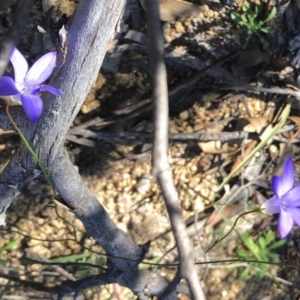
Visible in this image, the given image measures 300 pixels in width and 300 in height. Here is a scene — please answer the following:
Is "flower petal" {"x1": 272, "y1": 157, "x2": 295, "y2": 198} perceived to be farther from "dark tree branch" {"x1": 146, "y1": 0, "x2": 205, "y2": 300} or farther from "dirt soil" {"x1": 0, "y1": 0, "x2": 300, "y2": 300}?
"dirt soil" {"x1": 0, "y1": 0, "x2": 300, "y2": 300}

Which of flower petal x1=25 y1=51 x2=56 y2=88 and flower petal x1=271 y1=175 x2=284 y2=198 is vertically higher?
flower petal x1=25 y1=51 x2=56 y2=88

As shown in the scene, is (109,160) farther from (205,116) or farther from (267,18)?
(267,18)

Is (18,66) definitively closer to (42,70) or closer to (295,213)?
(42,70)

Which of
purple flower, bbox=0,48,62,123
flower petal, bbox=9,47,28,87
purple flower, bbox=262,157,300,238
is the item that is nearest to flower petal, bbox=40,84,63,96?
purple flower, bbox=0,48,62,123

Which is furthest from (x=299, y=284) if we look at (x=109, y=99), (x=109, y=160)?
(x=109, y=99)

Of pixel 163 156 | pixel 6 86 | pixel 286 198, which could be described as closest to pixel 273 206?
pixel 286 198

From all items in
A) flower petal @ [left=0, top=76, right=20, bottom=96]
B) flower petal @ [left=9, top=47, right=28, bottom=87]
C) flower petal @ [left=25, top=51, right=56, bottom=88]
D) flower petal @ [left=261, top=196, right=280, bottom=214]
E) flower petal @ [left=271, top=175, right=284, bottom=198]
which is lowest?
flower petal @ [left=261, top=196, right=280, bottom=214]

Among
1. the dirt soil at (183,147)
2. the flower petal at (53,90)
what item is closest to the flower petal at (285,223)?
the dirt soil at (183,147)

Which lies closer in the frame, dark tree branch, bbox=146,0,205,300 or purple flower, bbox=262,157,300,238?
dark tree branch, bbox=146,0,205,300

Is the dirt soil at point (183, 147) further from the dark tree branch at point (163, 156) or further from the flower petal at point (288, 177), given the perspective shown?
the dark tree branch at point (163, 156)
